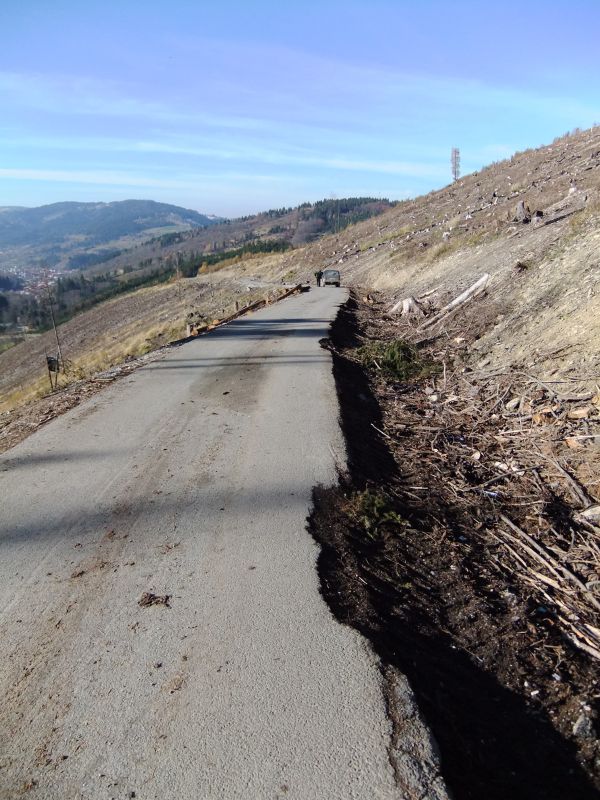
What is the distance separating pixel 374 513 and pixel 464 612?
1.36 metres

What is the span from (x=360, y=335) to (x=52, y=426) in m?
9.55

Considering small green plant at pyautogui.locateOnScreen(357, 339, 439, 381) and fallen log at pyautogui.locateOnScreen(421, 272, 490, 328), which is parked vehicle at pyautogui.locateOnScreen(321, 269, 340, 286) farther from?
small green plant at pyautogui.locateOnScreen(357, 339, 439, 381)

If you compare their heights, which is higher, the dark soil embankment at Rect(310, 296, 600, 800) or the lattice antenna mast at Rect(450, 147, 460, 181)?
the lattice antenna mast at Rect(450, 147, 460, 181)

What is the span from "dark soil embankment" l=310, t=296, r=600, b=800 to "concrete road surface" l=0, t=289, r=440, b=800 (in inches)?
12.0

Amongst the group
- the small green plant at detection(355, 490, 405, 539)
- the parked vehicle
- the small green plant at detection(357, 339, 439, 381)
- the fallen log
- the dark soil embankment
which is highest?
the parked vehicle

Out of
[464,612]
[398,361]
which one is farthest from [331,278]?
[464,612]

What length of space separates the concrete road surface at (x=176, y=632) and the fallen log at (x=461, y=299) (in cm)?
816

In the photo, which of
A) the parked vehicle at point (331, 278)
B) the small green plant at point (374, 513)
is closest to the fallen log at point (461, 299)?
the small green plant at point (374, 513)

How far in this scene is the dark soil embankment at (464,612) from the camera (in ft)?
9.60

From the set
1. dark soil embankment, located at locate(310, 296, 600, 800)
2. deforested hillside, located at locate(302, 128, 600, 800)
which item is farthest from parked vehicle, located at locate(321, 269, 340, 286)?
dark soil embankment, located at locate(310, 296, 600, 800)

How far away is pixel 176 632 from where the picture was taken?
3.57 meters

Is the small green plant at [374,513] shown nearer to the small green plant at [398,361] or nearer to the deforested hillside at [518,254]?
the deforested hillside at [518,254]

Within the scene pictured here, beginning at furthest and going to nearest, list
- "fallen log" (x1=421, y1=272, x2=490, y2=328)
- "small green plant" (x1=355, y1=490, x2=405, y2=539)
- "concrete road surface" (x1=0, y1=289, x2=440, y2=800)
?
"fallen log" (x1=421, y1=272, x2=490, y2=328), "small green plant" (x1=355, y1=490, x2=405, y2=539), "concrete road surface" (x1=0, y1=289, x2=440, y2=800)

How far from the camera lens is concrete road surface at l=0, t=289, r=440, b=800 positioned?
105 inches
